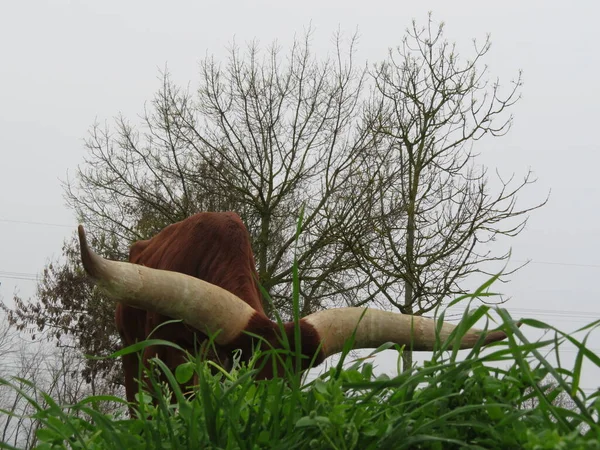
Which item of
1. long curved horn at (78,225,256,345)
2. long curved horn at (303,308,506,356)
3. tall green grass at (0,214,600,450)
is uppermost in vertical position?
long curved horn at (78,225,256,345)

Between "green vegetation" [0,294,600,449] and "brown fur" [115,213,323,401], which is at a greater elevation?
"brown fur" [115,213,323,401]

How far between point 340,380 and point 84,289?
23.1 meters

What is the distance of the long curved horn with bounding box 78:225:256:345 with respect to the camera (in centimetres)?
443

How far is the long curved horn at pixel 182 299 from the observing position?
4.43m

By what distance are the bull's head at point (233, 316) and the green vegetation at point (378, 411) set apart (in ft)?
10.1

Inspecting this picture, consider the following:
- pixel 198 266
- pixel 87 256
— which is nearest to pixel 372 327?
pixel 87 256

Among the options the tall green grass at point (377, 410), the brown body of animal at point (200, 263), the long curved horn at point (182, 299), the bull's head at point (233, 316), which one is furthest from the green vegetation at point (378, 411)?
the brown body of animal at point (200, 263)

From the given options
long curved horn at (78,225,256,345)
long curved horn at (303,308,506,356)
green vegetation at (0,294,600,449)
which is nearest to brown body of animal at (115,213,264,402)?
long curved horn at (78,225,256,345)

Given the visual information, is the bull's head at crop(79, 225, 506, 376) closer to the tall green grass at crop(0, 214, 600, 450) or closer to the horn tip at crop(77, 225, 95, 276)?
the horn tip at crop(77, 225, 95, 276)

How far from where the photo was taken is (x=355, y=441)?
83cm

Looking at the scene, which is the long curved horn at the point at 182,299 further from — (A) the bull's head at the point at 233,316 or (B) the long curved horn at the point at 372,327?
(B) the long curved horn at the point at 372,327

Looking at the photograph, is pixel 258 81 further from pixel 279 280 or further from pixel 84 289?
pixel 84 289

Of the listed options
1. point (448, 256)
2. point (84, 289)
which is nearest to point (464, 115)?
point (448, 256)

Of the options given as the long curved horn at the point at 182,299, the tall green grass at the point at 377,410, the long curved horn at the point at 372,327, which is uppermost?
the long curved horn at the point at 182,299
